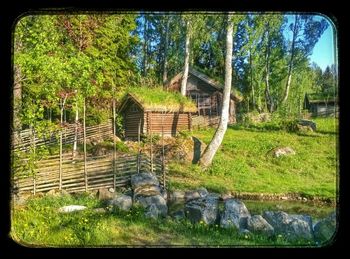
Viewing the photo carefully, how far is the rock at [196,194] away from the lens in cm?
466

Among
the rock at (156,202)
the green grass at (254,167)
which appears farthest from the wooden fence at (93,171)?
the rock at (156,202)

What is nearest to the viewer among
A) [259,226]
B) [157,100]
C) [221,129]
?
Answer: [259,226]

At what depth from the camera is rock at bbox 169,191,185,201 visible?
469 cm

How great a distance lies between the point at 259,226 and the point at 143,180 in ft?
6.11

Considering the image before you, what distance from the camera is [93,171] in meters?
4.79

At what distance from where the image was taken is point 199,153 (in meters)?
4.89

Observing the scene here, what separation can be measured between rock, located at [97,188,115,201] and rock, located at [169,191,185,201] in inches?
27.0

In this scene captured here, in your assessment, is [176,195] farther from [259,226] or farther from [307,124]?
[307,124]

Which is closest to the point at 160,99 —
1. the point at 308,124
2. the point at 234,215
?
the point at 234,215

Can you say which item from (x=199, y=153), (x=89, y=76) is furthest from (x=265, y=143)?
(x=89, y=76)

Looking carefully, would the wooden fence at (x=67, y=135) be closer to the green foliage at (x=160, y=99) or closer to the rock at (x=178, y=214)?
the green foliage at (x=160, y=99)

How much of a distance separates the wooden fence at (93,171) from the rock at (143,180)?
0.06 m
